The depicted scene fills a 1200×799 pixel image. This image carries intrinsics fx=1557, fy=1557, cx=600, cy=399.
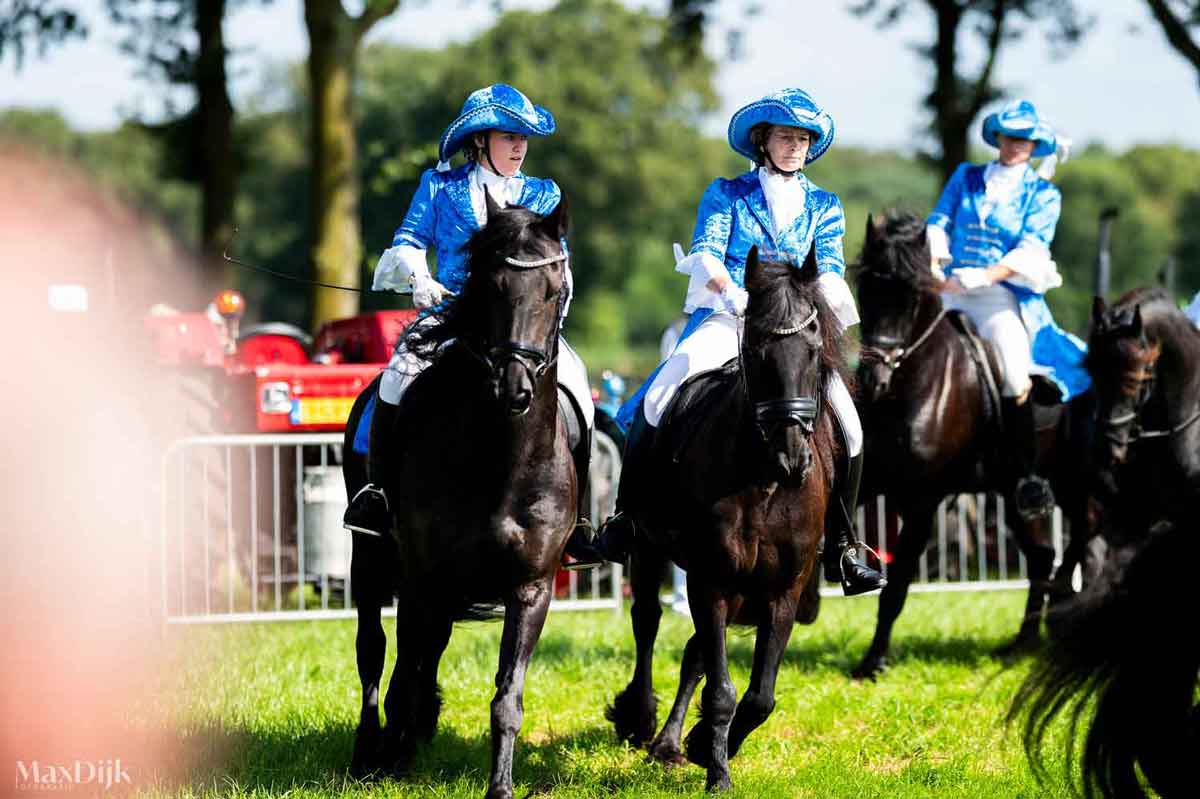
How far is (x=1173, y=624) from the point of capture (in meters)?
4.05

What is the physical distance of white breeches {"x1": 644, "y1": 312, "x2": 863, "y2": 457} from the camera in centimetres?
691

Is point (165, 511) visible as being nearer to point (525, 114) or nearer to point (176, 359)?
point (176, 359)

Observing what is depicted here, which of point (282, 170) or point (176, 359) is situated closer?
point (176, 359)

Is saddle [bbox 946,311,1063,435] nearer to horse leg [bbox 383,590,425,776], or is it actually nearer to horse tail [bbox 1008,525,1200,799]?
horse leg [bbox 383,590,425,776]

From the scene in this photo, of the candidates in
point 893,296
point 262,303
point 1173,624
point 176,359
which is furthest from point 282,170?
point 1173,624

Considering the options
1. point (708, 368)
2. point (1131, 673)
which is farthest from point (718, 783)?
point (1131, 673)

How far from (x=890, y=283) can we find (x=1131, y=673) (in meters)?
4.94

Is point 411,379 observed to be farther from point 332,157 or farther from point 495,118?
point 332,157

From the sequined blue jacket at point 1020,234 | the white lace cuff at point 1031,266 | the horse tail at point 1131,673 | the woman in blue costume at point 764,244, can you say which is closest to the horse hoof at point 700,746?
the woman in blue costume at point 764,244

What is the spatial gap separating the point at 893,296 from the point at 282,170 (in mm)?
65351

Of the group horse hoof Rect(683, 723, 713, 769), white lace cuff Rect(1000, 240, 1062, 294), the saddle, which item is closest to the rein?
the saddle

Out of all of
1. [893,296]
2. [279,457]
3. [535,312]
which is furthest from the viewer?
[279,457]

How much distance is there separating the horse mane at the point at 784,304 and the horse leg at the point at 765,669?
1025mm

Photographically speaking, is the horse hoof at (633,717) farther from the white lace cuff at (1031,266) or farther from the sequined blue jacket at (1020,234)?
the white lace cuff at (1031,266)
